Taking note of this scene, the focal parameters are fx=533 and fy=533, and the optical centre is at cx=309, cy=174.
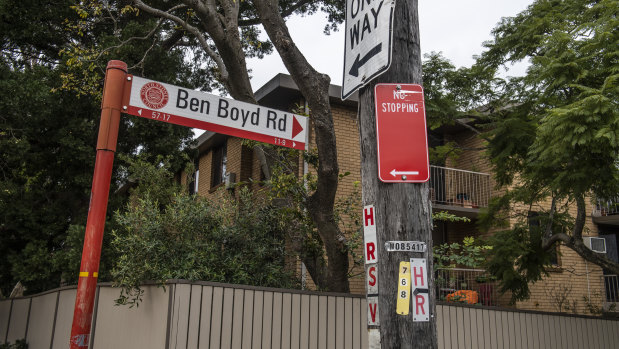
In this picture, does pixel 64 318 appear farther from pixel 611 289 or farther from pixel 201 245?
pixel 611 289

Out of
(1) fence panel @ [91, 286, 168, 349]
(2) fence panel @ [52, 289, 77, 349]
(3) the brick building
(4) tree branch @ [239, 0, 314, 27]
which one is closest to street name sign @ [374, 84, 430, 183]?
(1) fence panel @ [91, 286, 168, 349]

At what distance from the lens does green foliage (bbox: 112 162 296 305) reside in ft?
21.5

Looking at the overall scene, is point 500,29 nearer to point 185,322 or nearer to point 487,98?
point 487,98

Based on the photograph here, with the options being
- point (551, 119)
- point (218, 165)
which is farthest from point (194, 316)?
point (218, 165)

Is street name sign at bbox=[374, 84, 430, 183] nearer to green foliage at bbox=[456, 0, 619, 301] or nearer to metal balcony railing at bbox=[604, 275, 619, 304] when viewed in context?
green foliage at bbox=[456, 0, 619, 301]

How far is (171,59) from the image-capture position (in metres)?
14.2

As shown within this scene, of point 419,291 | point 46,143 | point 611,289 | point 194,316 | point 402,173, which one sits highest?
point 46,143

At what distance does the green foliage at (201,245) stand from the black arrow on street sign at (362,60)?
3.65 meters

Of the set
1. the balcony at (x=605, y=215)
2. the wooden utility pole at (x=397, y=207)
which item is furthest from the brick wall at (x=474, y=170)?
the wooden utility pole at (x=397, y=207)

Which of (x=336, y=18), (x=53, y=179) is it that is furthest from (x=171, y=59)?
(x=336, y=18)

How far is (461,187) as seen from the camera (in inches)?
628

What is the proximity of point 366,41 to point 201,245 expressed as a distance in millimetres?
4489

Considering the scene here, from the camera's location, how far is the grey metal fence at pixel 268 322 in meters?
5.64

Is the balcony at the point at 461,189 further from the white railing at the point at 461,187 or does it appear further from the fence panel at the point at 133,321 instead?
the fence panel at the point at 133,321
